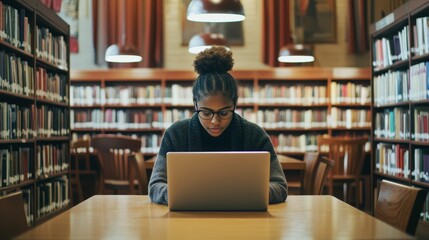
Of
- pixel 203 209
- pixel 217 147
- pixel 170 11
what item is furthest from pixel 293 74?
pixel 203 209

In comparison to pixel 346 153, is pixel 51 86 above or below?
above

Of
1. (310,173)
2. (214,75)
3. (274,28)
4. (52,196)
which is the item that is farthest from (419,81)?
(274,28)

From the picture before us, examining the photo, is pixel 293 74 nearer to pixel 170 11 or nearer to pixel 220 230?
pixel 170 11

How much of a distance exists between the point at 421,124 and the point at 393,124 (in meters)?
0.81

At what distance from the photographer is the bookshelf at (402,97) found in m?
4.71

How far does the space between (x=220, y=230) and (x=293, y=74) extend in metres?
6.41

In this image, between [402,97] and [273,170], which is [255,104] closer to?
[402,97]

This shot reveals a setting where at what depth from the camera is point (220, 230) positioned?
1706mm

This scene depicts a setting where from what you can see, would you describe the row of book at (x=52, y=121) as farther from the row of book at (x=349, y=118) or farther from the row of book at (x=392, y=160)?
the row of book at (x=349, y=118)

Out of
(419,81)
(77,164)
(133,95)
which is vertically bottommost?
(77,164)

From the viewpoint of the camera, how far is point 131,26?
884 centimetres

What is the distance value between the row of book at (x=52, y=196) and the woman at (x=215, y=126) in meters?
2.73

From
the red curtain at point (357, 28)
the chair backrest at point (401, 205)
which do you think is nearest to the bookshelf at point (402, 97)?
the chair backrest at point (401, 205)

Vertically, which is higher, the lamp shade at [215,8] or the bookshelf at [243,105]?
the lamp shade at [215,8]
